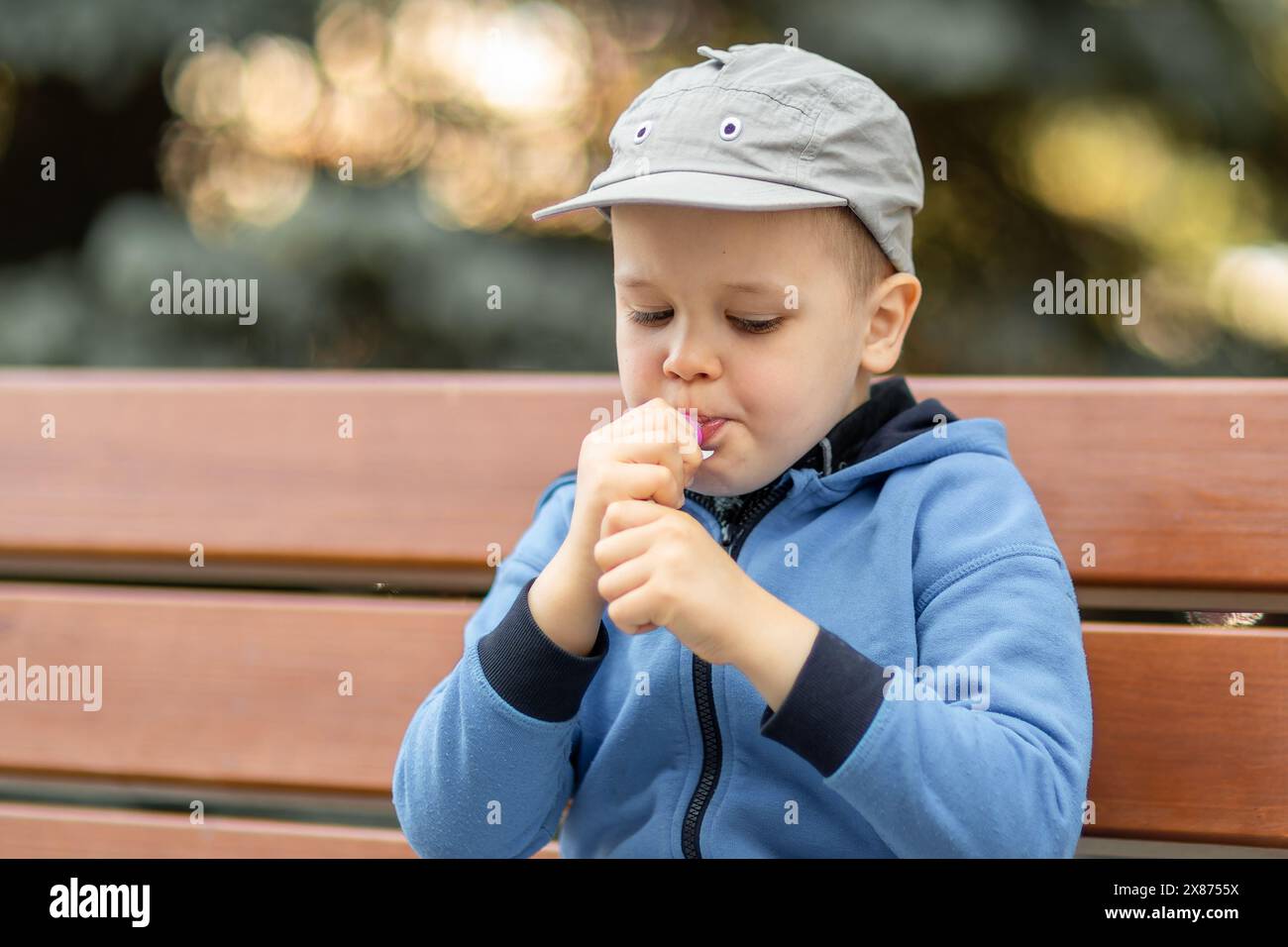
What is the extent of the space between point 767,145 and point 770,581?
0.43 m

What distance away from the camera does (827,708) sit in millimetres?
1033

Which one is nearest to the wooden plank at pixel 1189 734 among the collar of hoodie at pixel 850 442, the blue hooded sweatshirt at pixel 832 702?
the blue hooded sweatshirt at pixel 832 702

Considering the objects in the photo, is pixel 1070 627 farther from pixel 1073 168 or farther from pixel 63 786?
pixel 63 786

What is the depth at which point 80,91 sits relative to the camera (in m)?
2.38

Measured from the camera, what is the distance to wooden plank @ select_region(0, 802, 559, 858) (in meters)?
1.64

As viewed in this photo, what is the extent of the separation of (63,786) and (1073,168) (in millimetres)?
1897

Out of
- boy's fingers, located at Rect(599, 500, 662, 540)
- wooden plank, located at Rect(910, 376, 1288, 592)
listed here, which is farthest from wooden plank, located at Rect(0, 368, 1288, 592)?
boy's fingers, located at Rect(599, 500, 662, 540)

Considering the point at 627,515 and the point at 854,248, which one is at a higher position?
the point at 854,248

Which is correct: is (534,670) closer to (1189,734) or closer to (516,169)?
(1189,734)

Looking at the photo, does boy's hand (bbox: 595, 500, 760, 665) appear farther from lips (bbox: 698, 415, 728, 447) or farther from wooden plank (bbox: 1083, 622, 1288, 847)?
wooden plank (bbox: 1083, 622, 1288, 847)

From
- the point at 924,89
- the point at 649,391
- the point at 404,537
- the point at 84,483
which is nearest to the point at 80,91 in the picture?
the point at 84,483

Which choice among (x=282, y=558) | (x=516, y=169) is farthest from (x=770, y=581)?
(x=516, y=169)

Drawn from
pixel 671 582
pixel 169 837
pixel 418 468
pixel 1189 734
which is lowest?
pixel 169 837

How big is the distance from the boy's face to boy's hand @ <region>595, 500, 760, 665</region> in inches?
5.9
